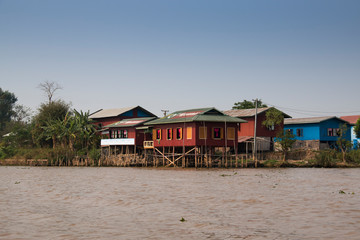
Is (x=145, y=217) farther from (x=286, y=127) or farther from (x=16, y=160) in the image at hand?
(x=286, y=127)

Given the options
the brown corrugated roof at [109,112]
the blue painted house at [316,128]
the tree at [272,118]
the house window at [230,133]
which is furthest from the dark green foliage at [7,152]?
the blue painted house at [316,128]

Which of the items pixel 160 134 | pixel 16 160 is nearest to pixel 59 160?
pixel 16 160

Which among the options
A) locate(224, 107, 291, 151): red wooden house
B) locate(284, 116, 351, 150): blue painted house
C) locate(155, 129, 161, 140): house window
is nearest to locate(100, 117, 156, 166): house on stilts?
locate(155, 129, 161, 140): house window

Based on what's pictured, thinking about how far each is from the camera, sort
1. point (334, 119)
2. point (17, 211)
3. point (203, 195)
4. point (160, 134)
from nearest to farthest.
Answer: point (17, 211) < point (203, 195) < point (160, 134) < point (334, 119)

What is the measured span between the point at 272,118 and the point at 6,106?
73.8 meters

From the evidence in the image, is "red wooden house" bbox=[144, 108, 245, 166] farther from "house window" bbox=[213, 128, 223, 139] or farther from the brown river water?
the brown river water

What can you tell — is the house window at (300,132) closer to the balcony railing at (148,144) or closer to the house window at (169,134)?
the house window at (169,134)

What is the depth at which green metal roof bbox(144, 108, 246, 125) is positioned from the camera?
4714 cm

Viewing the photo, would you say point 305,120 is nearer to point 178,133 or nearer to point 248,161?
point 248,161

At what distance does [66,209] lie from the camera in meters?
16.5

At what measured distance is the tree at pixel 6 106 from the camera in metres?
105

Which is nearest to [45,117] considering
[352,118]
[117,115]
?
[117,115]

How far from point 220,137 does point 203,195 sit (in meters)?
28.2

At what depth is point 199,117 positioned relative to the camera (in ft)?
155
